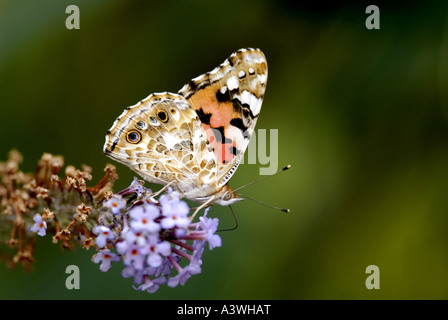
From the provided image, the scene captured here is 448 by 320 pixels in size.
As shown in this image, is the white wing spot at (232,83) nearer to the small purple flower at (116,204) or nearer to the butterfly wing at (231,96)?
the butterfly wing at (231,96)

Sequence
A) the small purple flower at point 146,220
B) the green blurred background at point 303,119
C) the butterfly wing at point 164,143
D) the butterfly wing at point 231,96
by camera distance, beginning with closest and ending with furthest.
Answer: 1. the small purple flower at point 146,220
2. the butterfly wing at point 164,143
3. the butterfly wing at point 231,96
4. the green blurred background at point 303,119

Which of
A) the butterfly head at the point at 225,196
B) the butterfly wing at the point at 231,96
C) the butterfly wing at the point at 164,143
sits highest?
the butterfly wing at the point at 231,96

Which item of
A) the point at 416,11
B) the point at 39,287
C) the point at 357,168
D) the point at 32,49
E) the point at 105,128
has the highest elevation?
the point at 416,11

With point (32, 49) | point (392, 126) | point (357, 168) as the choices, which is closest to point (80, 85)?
point (32, 49)

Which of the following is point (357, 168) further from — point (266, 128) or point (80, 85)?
point (80, 85)

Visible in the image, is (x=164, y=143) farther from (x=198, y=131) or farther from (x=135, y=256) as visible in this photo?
(x=135, y=256)

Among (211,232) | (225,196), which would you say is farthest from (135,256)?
(225,196)

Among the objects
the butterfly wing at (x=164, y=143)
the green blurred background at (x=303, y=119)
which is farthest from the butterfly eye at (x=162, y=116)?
the green blurred background at (x=303, y=119)

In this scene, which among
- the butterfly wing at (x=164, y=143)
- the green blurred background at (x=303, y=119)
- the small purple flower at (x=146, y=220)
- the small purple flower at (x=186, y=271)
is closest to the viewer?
the small purple flower at (x=146, y=220)
